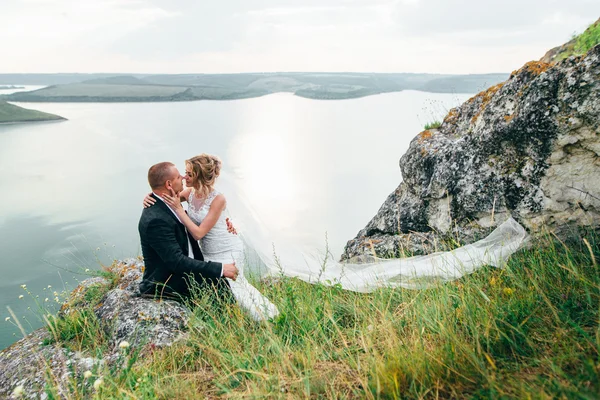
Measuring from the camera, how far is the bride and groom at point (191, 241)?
3.94 m

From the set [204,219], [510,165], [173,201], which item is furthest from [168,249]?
[510,165]

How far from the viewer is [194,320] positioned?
11.7 feet

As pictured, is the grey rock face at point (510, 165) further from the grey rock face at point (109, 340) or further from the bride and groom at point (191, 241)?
the grey rock face at point (109, 340)

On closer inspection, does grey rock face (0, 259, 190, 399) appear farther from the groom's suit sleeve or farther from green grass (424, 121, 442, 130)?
green grass (424, 121, 442, 130)

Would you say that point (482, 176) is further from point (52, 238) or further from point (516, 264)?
point (52, 238)

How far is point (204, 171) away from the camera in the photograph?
14.5 feet

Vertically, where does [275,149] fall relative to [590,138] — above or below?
below

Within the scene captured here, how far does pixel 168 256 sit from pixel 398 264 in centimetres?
248

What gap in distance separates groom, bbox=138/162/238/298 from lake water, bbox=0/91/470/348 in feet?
4.66

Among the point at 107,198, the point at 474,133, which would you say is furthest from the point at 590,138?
the point at 107,198

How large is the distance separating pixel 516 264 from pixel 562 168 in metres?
1.16

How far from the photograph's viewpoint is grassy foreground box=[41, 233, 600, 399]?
1.97 meters

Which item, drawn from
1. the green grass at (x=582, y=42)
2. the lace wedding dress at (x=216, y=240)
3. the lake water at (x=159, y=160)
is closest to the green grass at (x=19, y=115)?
the lake water at (x=159, y=160)

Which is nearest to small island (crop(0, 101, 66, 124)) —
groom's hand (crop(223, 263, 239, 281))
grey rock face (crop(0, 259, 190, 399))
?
grey rock face (crop(0, 259, 190, 399))
